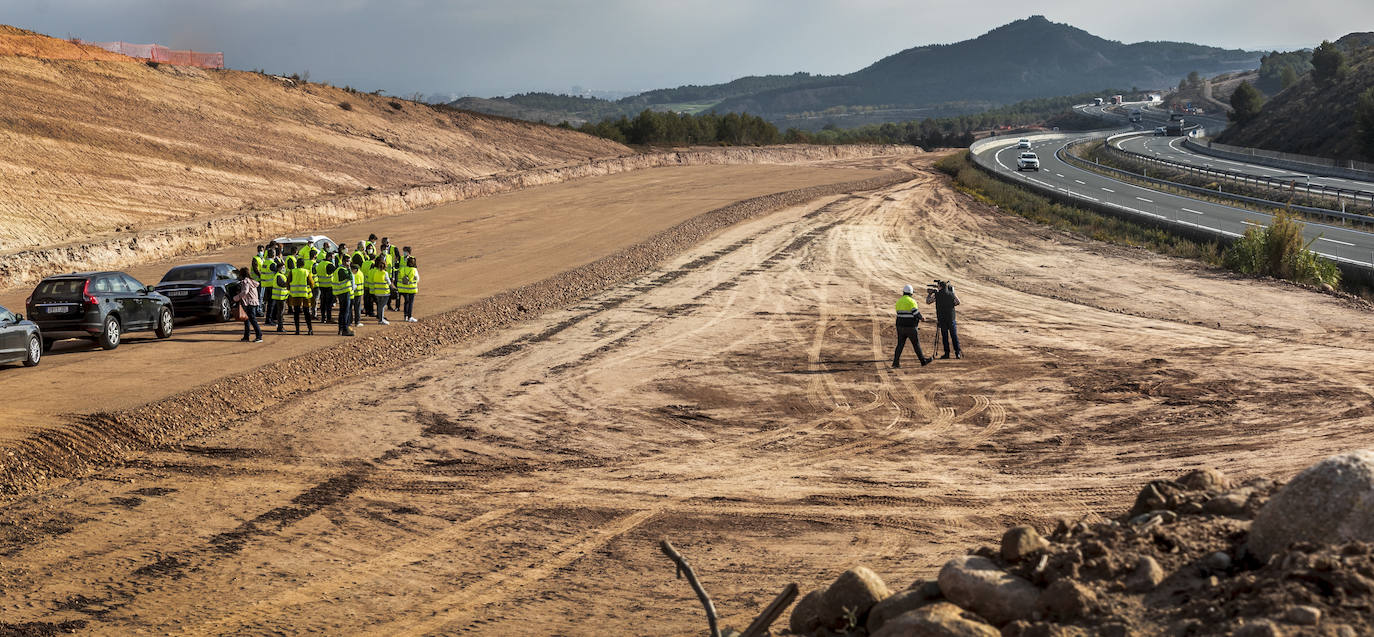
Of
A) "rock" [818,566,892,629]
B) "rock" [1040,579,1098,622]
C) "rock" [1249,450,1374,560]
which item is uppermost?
"rock" [1249,450,1374,560]

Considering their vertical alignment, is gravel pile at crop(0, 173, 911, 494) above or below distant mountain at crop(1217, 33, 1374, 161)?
below

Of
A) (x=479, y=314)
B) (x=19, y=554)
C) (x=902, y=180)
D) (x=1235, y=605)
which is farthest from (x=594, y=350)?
(x=902, y=180)

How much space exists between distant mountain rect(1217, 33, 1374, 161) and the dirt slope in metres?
53.1

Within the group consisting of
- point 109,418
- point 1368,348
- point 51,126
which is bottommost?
point 1368,348

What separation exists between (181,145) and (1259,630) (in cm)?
4705

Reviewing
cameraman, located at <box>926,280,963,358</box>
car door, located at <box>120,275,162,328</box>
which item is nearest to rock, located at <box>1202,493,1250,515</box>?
cameraman, located at <box>926,280,963,358</box>

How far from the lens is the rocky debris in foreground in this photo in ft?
17.4

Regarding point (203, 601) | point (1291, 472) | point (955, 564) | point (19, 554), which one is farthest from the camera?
point (1291, 472)

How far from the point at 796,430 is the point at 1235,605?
9383 mm

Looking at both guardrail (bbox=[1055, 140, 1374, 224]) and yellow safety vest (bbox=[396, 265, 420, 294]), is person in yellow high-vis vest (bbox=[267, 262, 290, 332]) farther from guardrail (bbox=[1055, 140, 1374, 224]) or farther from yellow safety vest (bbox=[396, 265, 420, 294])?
guardrail (bbox=[1055, 140, 1374, 224])

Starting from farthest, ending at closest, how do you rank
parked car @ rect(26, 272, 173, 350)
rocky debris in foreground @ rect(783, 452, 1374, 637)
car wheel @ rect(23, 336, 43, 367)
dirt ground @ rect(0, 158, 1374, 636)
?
1. parked car @ rect(26, 272, 173, 350)
2. car wheel @ rect(23, 336, 43, 367)
3. dirt ground @ rect(0, 158, 1374, 636)
4. rocky debris in foreground @ rect(783, 452, 1374, 637)

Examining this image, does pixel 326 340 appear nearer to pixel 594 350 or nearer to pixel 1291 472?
pixel 594 350

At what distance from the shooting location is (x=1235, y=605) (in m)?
5.45

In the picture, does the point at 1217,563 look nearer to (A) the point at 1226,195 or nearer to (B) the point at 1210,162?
(A) the point at 1226,195
